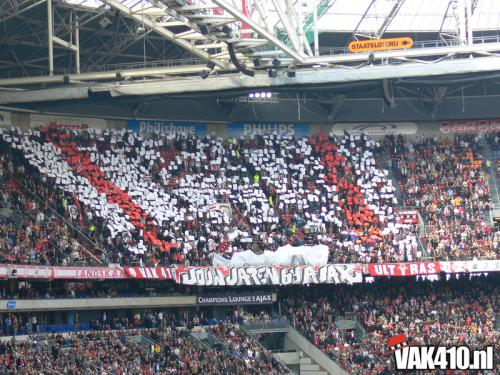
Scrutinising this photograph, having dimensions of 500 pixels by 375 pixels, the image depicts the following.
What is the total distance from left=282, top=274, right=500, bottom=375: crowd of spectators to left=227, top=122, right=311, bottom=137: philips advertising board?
34.4ft

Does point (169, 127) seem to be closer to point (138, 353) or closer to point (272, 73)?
point (272, 73)

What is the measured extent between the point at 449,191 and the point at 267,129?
420 inches

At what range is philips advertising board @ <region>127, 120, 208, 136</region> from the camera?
191 ft

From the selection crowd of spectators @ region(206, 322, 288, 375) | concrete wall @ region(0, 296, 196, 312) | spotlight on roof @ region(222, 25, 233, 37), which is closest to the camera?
spotlight on roof @ region(222, 25, 233, 37)

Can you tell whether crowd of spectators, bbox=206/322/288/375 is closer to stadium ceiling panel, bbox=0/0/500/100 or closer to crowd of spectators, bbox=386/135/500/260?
crowd of spectators, bbox=386/135/500/260

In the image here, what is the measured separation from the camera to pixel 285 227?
55.6 m

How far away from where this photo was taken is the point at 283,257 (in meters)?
52.4

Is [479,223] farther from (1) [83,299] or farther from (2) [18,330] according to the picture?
(2) [18,330]

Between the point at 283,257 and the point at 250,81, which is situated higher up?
the point at 250,81

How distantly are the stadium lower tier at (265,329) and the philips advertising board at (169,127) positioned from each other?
10457mm

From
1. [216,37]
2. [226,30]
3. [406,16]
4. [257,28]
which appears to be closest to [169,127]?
[406,16]

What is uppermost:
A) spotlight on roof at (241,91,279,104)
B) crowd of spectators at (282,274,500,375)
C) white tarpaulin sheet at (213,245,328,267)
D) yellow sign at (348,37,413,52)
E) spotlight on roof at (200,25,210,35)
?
spotlight on roof at (241,91,279,104)

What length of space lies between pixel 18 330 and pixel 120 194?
11130mm

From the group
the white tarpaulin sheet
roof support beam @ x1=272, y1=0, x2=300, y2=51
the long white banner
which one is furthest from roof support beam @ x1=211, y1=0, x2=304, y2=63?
the long white banner
